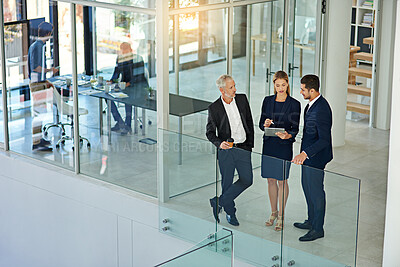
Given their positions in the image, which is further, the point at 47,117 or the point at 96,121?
the point at 47,117

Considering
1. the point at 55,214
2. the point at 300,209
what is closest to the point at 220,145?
the point at 300,209

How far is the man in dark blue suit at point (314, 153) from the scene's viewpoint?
232 inches

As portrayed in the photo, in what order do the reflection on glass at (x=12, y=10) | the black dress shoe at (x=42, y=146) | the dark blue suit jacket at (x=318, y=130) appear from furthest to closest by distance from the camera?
1. the black dress shoe at (x=42, y=146)
2. the reflection on glass at (x=12, y=10)
3. the dark blue suit jacket at (x=318, y=130)

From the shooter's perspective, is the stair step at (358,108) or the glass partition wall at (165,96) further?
the stair step at (358,108)

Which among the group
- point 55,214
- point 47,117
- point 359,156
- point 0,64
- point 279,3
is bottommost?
point 55,214

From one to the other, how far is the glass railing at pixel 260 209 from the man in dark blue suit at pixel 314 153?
40 mm

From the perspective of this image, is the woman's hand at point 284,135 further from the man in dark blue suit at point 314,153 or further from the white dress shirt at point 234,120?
the white dress shirt at point 234,120

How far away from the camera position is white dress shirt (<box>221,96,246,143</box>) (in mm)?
6504

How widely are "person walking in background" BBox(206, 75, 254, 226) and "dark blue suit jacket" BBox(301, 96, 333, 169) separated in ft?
1.93

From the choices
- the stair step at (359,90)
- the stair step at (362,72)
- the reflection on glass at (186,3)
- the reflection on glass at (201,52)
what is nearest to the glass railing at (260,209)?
the reflection on glass at (201,52)

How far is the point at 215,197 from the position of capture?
21.9 ft

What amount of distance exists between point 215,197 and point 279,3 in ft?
10.0

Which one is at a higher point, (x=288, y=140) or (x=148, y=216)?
(x=288, y=140)

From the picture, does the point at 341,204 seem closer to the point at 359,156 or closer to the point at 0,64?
the point at 359,156
